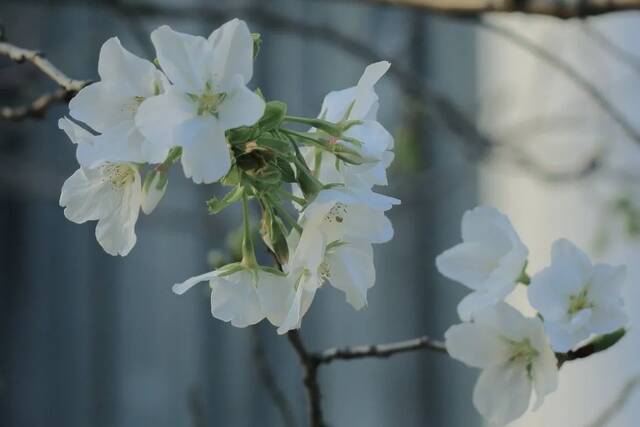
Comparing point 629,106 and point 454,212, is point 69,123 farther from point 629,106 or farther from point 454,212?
point 454,212

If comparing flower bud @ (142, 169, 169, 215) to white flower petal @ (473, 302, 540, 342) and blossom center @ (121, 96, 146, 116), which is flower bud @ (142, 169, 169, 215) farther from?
white flower petal @ (473, 302, 540, 342)

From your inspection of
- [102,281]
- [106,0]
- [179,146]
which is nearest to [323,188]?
[179,146]

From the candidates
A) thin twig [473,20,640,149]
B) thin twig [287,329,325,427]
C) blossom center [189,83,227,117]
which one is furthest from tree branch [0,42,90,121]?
thin twig [473,20,640,149]

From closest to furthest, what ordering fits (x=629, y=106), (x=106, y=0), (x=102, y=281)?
(x=106, y=0) < (x=629, y=106) < (x=102, y=281)

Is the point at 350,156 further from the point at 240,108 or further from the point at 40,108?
the point at 40,108

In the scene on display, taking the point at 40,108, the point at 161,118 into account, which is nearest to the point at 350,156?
the point at 161,118
